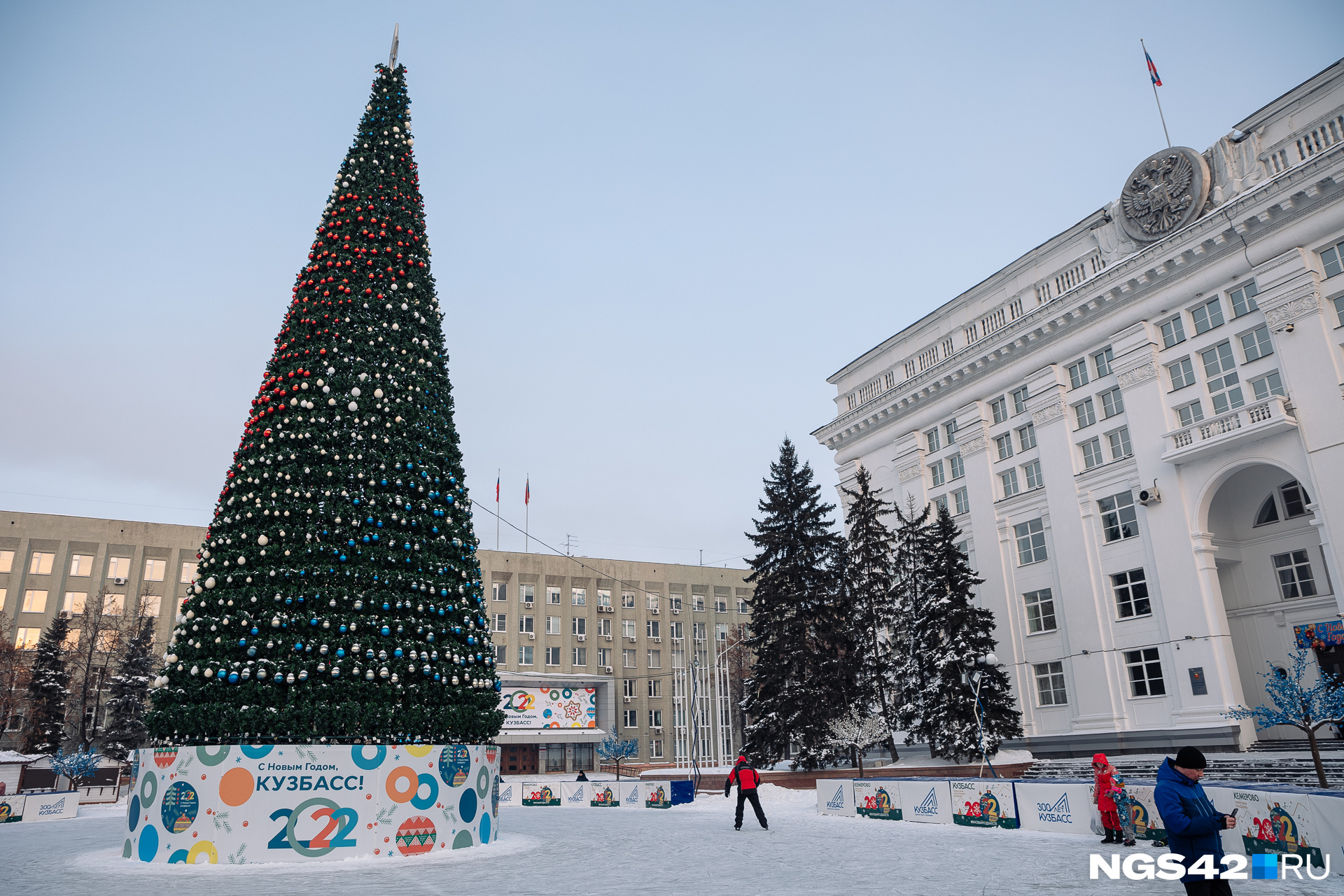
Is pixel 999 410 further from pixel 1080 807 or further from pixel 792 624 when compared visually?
pixel 1080 807

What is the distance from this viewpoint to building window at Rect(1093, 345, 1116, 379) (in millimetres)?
35750

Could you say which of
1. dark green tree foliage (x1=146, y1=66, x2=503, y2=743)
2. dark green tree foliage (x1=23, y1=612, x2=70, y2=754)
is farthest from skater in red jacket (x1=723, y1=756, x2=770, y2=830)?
dark green tree foliage (x1=23, y1=612, x2=70, y2=754)

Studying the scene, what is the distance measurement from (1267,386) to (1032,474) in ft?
35.4

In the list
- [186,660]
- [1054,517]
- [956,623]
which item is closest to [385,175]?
[186,660]

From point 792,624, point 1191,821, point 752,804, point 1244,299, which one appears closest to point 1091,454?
point 1244,299

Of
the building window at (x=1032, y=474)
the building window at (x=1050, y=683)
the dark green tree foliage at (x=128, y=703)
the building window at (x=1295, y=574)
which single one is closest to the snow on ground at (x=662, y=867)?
the building window at (x=1050, y=683)

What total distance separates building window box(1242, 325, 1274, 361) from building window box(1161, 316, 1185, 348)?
2313 millimetres

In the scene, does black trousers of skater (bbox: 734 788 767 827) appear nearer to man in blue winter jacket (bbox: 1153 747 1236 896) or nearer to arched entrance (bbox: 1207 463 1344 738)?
man in blue winter jacket (bbox: 1153 747 1236 896)

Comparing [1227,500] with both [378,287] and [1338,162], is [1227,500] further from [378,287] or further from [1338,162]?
[378,287]

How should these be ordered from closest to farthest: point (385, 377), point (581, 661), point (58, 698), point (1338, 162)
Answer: point (385, 377) → point (1338, 162) → point (58, 698) → point (581, 661)

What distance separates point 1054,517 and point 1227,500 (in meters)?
6.47

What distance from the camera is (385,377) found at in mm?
14469

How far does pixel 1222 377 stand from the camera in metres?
31.3

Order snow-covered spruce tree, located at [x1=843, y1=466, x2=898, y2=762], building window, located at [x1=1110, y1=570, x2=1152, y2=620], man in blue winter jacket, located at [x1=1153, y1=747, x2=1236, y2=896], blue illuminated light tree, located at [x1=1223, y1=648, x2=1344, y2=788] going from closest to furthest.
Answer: man in blue winter jacket, located at [x1=1153, y1=747, x2=1236, y2=896] → blue illuminated light tree, located at [x1=1223, y1=648, x2=1344, y2=788] → building window, located at [x1=1110, y1=570, x2=1152, y2=620] → snow-covered spruce tree, located at [x1=843, y1=466, x2=898, y2=762]
